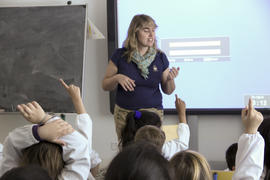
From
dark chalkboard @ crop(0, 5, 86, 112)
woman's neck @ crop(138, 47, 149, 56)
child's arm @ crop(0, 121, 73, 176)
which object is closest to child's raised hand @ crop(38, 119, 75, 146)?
child's arm @ crop(0, 121, 73, 176)

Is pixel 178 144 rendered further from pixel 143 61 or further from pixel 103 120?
pixel 103 120

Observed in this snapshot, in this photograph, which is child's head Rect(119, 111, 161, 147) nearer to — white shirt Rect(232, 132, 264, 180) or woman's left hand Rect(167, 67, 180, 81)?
woman's left hand Rect(167, 67, 180, 81)

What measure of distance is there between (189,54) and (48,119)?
2554 millimetres

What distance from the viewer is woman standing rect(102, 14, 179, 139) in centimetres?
263

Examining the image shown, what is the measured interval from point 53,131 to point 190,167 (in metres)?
0.48

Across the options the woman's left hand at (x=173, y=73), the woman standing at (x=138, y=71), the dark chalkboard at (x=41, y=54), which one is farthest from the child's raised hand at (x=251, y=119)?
the dark chalkboard at (x=41, y=54)

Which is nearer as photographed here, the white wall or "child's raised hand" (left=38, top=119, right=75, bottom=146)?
"child's raised hand" (left=38, top=119, right=75, bottom=146)

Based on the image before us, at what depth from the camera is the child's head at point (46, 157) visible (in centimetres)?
129

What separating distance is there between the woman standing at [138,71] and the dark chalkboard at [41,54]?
1139mm

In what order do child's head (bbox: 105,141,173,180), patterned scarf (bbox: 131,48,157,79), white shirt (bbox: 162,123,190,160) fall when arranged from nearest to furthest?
1. child's head (bbox: 105,141,173,180)
2. white shirt (bbox: 162,123,190,160)
3. patterned scarf (bbox: 131,48,157,79)

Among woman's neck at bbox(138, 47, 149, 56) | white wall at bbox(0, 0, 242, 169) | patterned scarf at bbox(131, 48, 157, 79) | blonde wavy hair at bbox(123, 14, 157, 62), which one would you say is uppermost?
blonde wavy hair at bbox(123, 14, 157, 62)

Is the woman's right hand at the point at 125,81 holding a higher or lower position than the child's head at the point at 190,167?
higher

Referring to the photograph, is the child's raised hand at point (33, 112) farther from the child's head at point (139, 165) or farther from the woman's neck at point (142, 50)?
the woman's neck at point (142, 50)

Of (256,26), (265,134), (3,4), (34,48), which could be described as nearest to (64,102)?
(34,48)
